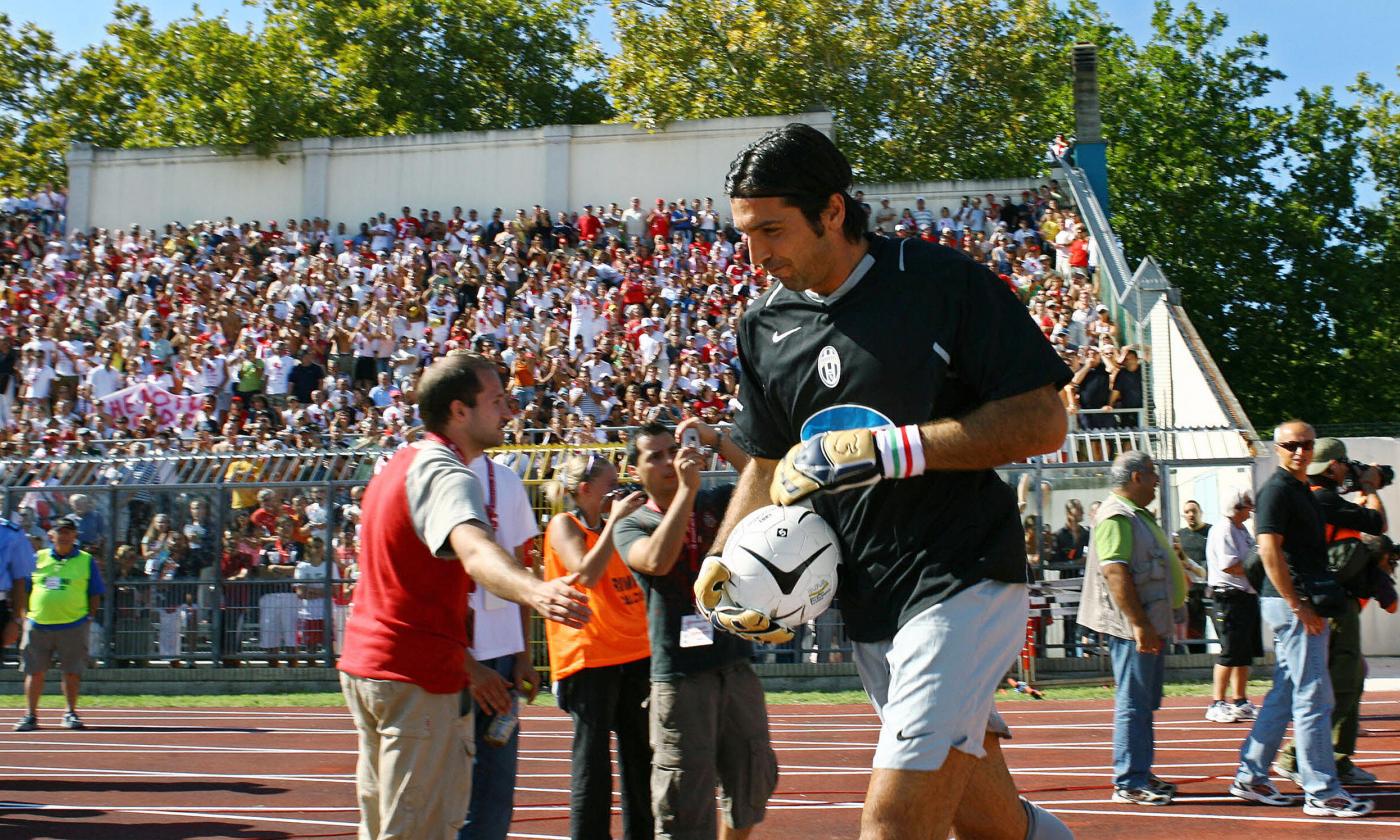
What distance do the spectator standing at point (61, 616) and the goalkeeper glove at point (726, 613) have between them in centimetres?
1110

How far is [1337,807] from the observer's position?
26.6 feet

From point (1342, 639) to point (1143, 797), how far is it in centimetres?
148

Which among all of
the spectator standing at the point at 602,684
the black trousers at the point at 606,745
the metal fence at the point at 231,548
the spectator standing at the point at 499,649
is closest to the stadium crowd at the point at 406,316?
the metal fence at the point at 231,548

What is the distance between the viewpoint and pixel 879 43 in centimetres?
4203

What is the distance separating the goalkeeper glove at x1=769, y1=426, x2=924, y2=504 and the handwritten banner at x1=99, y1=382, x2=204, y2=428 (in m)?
22.2

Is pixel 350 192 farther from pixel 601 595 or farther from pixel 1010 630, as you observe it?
pixel 1010 630

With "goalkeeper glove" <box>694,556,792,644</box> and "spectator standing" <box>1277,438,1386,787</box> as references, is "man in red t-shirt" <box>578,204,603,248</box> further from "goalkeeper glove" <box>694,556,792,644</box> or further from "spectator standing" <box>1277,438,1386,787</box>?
"goalkeeper glove" <box>694,556,792,644</box>

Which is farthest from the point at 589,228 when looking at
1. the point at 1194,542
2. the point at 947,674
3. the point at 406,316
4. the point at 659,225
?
the point at 947,674

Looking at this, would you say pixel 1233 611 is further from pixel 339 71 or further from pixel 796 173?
pixel 339 71

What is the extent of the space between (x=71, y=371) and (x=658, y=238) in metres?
10.5

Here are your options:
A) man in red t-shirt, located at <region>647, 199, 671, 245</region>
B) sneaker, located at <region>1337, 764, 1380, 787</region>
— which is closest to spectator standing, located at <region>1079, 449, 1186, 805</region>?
sneaker, located at <region>1337, 764, 1380, 787</region>

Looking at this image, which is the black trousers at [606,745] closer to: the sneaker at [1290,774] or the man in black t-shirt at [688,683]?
the man in black t-shirt at [688,683]

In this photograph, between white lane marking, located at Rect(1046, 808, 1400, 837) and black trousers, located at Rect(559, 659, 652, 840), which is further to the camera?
white lane marking, located at Rect(1046, 808, 1400, 837)

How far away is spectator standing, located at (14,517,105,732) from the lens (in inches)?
537
